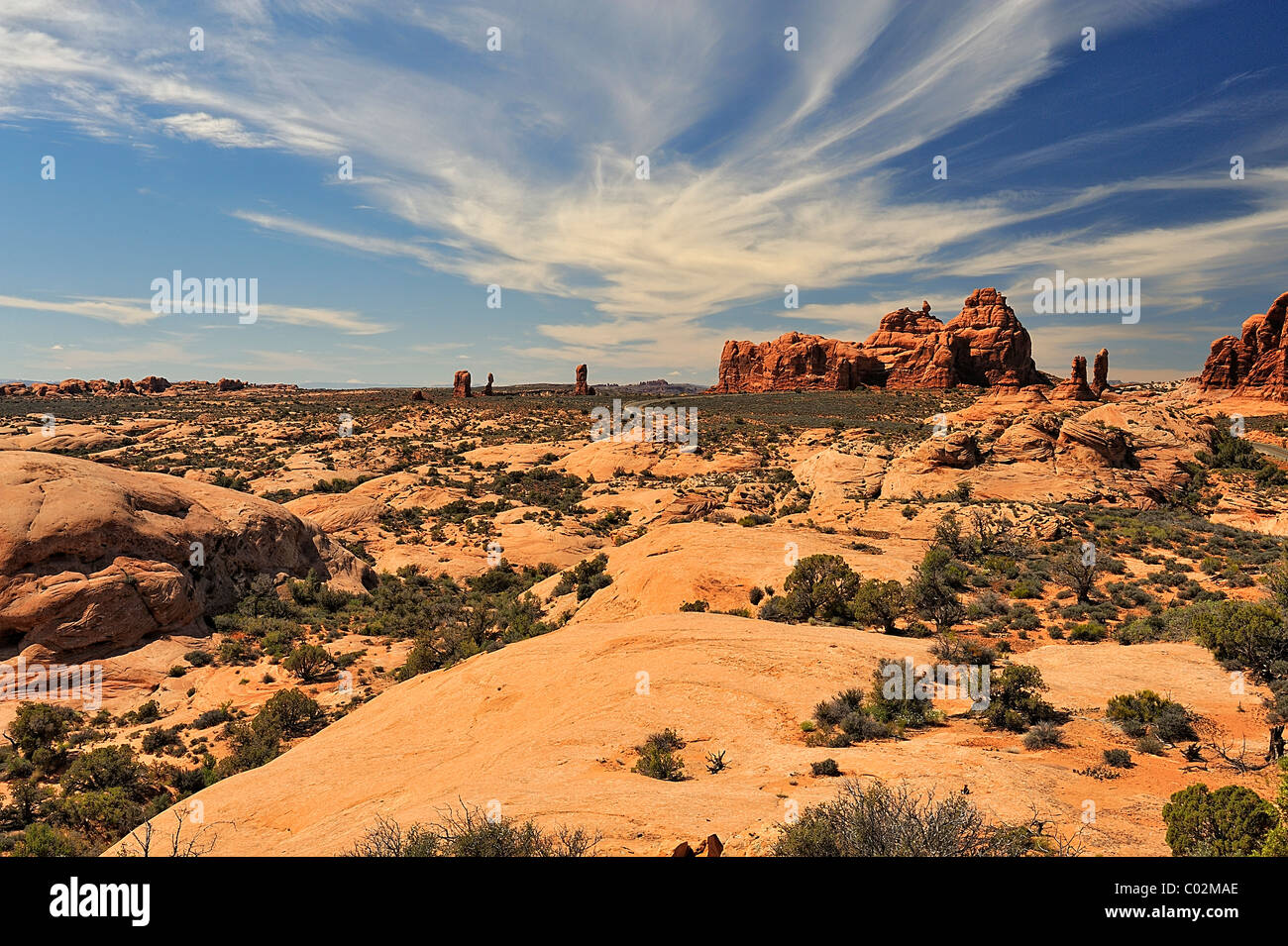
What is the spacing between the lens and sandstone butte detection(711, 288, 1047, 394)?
4028 inches

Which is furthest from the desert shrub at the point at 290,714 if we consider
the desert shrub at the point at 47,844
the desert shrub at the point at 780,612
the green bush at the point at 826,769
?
the green bush at the point at 826,769

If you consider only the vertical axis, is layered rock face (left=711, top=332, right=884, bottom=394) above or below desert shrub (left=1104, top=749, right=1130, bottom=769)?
above

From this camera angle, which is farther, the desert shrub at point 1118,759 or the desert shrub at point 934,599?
the desert shrub at point 934,599

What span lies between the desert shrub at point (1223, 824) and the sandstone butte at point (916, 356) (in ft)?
341

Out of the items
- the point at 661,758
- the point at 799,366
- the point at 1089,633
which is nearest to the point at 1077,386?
the point at 799,366

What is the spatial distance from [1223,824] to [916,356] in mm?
110442

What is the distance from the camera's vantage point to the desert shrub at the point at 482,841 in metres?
5.80

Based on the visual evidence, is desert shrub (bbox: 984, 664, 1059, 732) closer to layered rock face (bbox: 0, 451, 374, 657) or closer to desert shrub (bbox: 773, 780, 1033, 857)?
desert shrub (bbox: 773, 780, 1033, 857)

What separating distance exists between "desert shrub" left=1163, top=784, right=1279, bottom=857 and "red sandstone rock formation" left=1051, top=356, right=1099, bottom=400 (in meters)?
85.6

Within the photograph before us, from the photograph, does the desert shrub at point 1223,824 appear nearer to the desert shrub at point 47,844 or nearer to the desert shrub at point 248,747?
the desert shrub at point 248,747

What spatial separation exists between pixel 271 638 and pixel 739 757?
1875 centimetres

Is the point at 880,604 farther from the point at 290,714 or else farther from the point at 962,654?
the point at 290,714

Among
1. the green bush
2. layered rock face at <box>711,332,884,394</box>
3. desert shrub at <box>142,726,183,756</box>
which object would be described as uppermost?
layered rock face at <box>711,332,884,394</box>

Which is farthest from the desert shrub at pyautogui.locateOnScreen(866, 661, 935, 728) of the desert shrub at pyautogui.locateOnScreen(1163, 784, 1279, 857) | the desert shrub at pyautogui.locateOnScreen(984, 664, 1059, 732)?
the desert shrub at pyautogui.locateOnScreen(1163, 784, 1279, 857)
